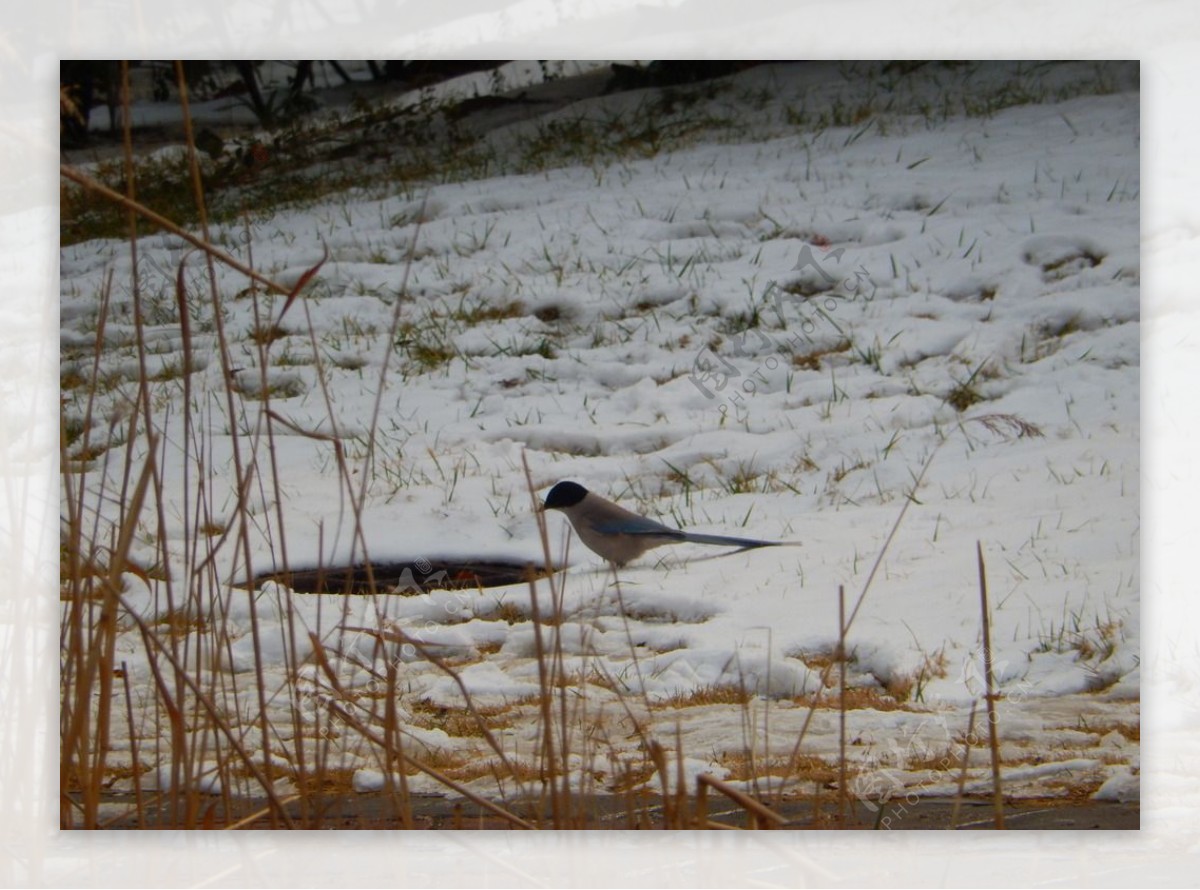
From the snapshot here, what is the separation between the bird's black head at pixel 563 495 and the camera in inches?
63.2

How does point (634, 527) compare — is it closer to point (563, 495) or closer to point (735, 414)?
point (563, 495)

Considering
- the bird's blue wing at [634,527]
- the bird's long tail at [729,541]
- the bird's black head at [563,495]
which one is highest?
the bird's black head at [563,495]

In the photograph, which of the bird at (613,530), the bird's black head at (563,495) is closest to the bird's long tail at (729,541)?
the bird at (613,530)

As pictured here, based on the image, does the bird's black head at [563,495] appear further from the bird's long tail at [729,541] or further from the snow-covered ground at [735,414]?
the bird's long tail at [729,541]

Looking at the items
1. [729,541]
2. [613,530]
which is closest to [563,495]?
[613,530]

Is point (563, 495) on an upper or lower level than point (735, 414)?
lower

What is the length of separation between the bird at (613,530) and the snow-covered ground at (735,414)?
0.7 inches

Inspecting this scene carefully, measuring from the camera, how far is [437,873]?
158 cm

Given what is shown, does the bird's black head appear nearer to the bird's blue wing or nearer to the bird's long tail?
the bird's blue wing

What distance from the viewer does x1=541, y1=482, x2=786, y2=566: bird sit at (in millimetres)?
1588

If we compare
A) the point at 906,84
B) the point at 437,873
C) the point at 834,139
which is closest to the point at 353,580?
the point at 437,873

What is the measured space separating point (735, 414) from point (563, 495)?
0.85 feet

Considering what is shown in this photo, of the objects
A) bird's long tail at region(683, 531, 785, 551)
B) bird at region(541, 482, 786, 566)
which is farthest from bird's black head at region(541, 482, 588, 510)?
bird's long tail at region(683, 531, 785, 551)

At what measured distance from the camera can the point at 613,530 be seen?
159 centimetres
